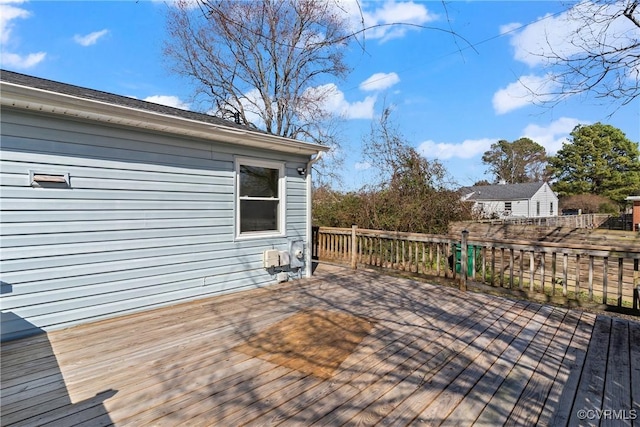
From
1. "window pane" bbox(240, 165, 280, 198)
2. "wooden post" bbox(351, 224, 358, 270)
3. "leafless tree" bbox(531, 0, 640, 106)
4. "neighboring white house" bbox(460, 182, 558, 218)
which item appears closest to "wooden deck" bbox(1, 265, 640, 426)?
"window pane" bbox(240, 165, 280, 198)

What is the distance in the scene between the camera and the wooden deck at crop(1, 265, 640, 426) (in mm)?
1981

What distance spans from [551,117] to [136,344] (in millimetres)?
5213

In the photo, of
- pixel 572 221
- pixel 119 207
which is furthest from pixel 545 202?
pixel 119 207

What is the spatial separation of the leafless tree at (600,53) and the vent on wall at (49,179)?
17.8 feet

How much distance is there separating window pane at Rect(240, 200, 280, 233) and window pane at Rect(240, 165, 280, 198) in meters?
0.13

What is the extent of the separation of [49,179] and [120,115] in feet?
3.13

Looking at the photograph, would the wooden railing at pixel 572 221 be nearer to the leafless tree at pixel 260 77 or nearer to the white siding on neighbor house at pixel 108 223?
the leafless tree at pixel 260 77

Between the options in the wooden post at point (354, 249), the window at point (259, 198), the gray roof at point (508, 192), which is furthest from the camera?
the gray roof at point (508, 192)

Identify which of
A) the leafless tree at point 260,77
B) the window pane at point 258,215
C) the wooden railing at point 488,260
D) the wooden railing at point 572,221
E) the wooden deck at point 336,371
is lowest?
the wooden deck at point 336,371

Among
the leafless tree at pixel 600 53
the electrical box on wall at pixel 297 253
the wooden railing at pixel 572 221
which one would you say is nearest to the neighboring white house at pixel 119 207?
the electrical box on wall at pixel 297 253

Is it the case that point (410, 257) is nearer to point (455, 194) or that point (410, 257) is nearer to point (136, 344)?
point (455, 194)

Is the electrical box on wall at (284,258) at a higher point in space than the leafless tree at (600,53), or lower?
lower

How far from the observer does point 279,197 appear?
5523 millimetres

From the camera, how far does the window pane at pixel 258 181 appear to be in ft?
16.6
